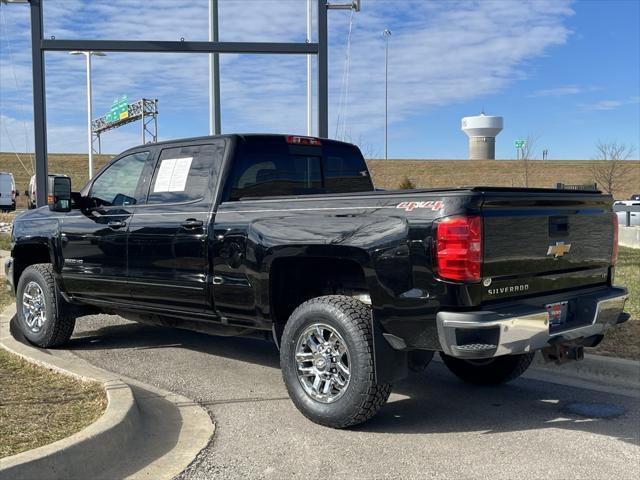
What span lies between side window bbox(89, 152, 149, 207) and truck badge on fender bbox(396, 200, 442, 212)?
2.79m

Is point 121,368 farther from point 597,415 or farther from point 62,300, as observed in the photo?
point 597,415

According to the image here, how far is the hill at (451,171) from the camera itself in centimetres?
6488

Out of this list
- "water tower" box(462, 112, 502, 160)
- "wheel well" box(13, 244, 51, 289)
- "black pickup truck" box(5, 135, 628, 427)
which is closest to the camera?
"black pickup truck" box(5, 135, 628, 427)

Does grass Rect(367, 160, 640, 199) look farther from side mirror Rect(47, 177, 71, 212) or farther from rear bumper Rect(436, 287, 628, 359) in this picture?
rear bumper Rect(436, 287, 628, 359)

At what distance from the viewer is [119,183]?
243 inches

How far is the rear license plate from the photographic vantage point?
4.35m

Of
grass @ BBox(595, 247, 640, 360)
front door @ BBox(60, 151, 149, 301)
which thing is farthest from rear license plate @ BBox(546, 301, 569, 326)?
front door @ BBox(60, 151, 149, 301)

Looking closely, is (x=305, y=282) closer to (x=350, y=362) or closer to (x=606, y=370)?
(x=350, y=362)

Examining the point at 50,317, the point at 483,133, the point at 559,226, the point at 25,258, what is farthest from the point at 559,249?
the point at 483,133

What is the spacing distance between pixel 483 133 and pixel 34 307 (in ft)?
382

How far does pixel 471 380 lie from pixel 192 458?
268 cm

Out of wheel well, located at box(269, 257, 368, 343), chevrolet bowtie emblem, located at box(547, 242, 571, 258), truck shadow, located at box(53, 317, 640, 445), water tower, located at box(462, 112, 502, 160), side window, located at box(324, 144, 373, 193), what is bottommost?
truck shadow, located at box(53, 317, 640, 445)

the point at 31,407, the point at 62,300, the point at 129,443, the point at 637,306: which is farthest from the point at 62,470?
the point at 637,306

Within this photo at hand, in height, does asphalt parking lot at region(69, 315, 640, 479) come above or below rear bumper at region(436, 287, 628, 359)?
below
